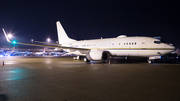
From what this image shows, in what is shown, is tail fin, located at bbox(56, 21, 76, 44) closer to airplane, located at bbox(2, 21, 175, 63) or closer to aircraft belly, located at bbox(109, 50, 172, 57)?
airplane, located at bbox(2, 21, 175, 63)

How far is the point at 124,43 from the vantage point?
754 inches

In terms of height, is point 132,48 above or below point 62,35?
below

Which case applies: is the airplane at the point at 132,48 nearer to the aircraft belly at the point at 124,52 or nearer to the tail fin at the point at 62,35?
the aircraft belly at the point at 124,52

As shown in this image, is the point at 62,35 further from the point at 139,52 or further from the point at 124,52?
the point at 139,52

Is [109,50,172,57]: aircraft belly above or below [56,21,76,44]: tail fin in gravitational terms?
below

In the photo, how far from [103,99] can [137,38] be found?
614 inches

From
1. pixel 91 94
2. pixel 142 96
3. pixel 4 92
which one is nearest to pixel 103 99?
pixel 91 94

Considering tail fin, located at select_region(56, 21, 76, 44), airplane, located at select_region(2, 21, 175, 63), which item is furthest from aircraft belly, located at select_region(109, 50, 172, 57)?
tail fin, located at select_region(56, 21, 76, 44)

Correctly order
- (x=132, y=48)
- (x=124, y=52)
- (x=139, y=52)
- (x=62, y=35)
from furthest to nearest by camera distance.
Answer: (x=62, y=35), (x=124, y=52), (x=132, y=48), (x=139, y=52)

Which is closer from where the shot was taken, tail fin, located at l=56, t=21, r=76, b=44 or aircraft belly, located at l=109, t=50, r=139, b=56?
aircraft belly, located at l=109, t=50, r=139, b=56

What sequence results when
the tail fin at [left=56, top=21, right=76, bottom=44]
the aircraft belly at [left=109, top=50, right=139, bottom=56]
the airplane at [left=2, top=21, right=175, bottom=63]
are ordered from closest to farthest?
the airplane at [left=2, top=21, right=175, bottom=63], the aircraft belly at [left=109, top=50, right=139, bottom=56], the tail fin at [left=56, top=21, right=76, bottom=44]

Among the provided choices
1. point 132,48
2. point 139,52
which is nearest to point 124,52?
point 132,48

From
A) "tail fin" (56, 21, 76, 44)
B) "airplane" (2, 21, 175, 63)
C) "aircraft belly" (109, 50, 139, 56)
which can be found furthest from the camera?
"tail fin" (56, 21, 76, 44)

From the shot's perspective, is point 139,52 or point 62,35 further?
point 62,35
